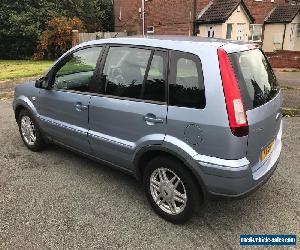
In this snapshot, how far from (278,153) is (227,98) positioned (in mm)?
1296

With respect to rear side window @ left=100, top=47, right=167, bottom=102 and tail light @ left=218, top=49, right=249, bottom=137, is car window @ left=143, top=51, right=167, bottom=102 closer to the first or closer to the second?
rear side window @ left=100, top=47, right=167, bottom=102

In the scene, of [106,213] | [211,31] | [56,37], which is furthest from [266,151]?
[56,37]

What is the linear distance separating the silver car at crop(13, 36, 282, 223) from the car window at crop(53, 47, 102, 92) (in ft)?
0.06

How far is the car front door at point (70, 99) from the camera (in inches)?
169

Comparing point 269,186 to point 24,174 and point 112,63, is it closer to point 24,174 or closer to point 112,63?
point 112,63

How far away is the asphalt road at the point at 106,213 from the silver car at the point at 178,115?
0.97 feet

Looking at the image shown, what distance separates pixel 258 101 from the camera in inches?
131

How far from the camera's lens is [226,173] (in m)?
3.10

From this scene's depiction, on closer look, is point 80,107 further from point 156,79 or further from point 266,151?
point 266,151

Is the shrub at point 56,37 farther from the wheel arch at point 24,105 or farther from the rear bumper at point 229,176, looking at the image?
the rear bumper at point 229,176

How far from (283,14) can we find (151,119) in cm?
2461

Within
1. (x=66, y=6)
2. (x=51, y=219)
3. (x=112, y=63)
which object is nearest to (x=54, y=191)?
(x=51, y=219)

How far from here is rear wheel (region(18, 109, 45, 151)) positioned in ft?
17.6

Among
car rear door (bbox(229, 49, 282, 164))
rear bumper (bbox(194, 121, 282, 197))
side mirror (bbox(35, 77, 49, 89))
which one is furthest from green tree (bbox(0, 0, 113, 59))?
rear bumper (bbox(194, 121, 282, 197))
